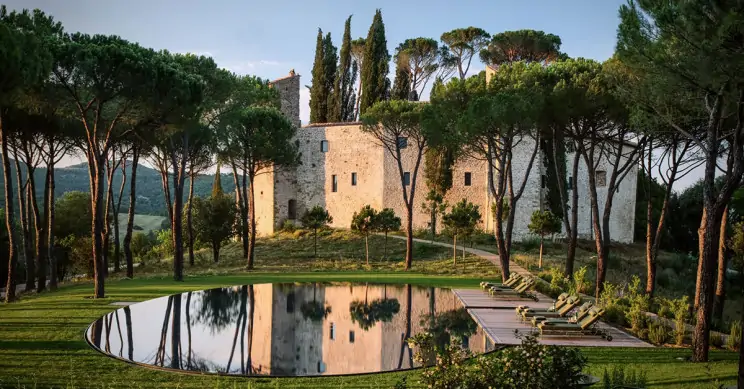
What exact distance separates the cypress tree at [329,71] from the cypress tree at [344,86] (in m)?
0.10

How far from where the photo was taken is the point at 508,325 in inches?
394

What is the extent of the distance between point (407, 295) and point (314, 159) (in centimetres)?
2219

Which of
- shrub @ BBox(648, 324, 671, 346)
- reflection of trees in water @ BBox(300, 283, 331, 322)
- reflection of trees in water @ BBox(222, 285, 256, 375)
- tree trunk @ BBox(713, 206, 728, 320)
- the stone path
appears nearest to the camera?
reflection of trees in water @ BBox(222, 285, 256, 375)

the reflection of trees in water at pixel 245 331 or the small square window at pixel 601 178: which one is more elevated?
the small square window at pixel 601 178

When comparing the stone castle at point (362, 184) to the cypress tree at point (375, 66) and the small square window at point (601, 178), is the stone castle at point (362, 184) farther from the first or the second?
the cypress tree at point (375, 66)

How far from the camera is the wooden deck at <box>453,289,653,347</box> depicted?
862 cm

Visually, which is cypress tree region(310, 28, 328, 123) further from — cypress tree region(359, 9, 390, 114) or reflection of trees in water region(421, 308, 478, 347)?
reflection of trees in water region(421, 308, 478, 347)

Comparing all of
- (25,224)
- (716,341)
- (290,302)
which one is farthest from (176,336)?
(25,224)

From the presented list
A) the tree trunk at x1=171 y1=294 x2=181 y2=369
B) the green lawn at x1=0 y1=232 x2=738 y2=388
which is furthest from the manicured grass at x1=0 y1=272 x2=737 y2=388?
the tree trunk at x1=171 y1=294 x2=181 y2=369

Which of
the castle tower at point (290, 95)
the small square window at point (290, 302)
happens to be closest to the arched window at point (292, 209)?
the castle tower at point (290, 95)

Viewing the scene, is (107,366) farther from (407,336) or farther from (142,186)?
(142,186)

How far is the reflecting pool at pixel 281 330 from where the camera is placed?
7.63m

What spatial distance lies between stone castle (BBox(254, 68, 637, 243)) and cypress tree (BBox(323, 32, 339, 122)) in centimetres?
274

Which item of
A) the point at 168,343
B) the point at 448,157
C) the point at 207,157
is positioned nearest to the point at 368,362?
the point at 168,343
